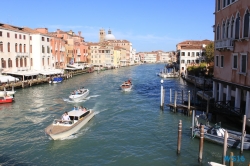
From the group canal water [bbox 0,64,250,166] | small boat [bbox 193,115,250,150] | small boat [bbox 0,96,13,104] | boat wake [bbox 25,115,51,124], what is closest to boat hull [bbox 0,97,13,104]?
small boat [bbox 0,96,13,104]

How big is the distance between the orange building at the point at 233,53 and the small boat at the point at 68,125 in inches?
314

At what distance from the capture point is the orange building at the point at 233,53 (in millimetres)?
13047

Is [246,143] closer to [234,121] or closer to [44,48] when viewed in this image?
[234,121]

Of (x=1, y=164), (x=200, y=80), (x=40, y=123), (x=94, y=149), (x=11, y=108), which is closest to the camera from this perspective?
(x=1, y=164)

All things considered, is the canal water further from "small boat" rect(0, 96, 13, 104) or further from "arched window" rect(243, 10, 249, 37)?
"arched window" rect(243, 10, 249, 37)

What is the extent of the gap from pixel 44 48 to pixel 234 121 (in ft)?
112

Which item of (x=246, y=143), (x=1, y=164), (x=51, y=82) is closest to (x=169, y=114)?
(x=246, y=143)

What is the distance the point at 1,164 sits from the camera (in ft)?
32.8

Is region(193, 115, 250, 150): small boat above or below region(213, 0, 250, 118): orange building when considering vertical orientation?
below

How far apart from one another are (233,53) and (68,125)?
9326 mm

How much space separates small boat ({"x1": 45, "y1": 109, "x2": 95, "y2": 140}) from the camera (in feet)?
41.0

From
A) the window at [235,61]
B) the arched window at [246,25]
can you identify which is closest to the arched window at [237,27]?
the arched window at [246,25]

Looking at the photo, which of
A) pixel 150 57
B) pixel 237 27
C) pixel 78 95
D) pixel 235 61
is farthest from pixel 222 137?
pixel 150 57

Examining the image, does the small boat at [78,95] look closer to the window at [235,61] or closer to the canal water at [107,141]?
the canal water at [107,141]
